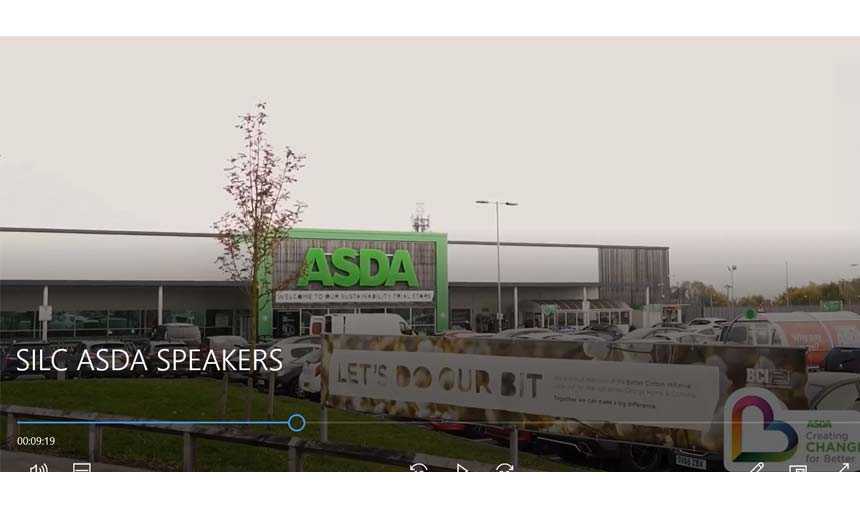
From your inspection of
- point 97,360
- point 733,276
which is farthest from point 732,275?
point 97,360

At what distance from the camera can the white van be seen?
7.62 meters

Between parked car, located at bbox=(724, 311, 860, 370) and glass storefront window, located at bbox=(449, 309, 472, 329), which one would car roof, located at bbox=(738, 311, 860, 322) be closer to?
parked car, located at bbox=(724, 311, 860, 370)

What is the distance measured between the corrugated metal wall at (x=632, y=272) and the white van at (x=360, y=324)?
6.50ft

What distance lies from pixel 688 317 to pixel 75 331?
558 centimetres

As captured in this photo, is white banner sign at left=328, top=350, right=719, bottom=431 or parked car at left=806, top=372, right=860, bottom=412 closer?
parked car at left=806, top=372, right=860, bottom=412

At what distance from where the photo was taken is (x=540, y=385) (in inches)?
271

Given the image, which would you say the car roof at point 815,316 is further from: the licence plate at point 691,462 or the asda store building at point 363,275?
the asda store building at point 363,275

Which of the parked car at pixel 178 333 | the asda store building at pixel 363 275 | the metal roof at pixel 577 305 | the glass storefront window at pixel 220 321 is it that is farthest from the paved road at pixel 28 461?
the metal roof at pixel 577 305

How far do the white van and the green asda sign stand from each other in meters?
0.40

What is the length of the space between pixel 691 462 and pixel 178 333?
4.57 m

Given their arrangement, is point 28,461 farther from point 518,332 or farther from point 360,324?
point 518,332

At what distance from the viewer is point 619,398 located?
253 inches

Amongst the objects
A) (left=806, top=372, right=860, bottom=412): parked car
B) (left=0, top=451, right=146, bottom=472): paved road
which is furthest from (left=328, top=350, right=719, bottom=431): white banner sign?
(left=0, top=451, right=146, bottom=472): paved road

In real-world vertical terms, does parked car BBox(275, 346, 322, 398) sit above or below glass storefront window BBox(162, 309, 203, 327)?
below
